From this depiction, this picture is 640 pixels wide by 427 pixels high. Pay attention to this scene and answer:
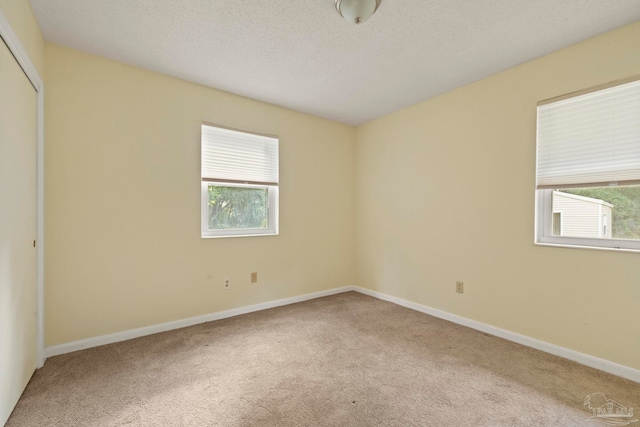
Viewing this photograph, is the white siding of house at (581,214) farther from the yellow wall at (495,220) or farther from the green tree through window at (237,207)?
the green tree through window at (237,207)

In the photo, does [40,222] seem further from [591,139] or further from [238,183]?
[591,139]

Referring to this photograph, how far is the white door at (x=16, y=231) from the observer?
1.46 m

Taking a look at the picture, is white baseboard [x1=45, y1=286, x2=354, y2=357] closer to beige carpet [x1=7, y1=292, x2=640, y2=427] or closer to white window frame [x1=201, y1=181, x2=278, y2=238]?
beige carpet [x1=7, y1=292, x2=640, y2=427]

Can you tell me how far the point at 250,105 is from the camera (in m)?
3.17

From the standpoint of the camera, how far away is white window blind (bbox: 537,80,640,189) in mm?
1932

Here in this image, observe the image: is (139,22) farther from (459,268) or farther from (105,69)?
(459,268)

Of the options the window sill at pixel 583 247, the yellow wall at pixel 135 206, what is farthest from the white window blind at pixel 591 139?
the yellow wall at pixel 135 206

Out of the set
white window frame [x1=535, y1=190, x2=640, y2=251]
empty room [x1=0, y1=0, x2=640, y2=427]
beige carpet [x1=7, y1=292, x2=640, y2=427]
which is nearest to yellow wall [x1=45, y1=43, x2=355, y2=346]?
empty room [x1=0, y1=0, x2=640, y2=427]

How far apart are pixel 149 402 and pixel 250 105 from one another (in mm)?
2832

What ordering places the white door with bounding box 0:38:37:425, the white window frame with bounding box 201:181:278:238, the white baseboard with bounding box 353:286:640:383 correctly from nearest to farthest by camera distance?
the white door with bounding box 0:38:37:425 → the white baseboard with bounding box 353:286:640:383 → the white window frame with bounding box 201:181:278:238

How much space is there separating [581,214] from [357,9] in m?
2.30

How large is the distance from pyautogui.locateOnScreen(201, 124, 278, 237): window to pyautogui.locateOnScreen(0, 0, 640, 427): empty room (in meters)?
0.02

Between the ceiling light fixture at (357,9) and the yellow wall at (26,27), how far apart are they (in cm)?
177

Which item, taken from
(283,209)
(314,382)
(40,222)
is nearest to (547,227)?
(314,382)
